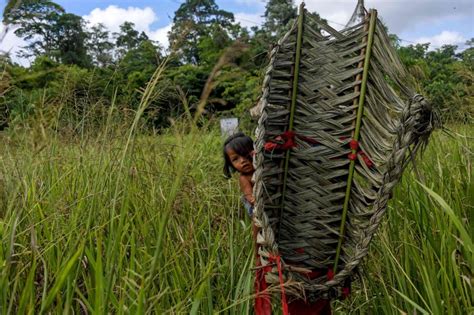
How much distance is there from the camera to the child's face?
1.18m

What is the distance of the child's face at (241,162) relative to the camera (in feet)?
3.88

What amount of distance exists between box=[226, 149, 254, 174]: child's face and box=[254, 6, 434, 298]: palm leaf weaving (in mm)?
70

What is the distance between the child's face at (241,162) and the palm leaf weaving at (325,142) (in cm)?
7

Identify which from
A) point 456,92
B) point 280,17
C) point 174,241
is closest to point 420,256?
point 174,241

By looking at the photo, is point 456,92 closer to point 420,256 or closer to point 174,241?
point 420,256

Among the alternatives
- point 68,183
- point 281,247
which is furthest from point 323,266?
point 68,183

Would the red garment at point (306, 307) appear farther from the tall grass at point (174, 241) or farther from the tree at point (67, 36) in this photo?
the tree at point (67, 36)

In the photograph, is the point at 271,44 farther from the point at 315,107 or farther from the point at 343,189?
the point at 343,189

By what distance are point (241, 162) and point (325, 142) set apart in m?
0.21

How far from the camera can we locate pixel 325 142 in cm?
112

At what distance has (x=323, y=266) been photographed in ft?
3.77

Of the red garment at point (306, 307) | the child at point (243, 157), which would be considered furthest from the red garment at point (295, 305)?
the child at point (243, 157)

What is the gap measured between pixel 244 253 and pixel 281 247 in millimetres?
398

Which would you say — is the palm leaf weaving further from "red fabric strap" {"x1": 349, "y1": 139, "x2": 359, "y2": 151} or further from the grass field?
the grass field
